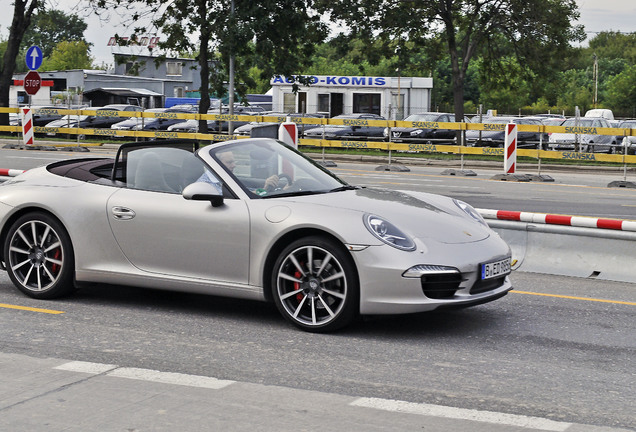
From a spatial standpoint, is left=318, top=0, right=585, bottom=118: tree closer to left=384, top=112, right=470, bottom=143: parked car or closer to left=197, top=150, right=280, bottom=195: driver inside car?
left=384, top=112, right=470, bottom=143: parked car

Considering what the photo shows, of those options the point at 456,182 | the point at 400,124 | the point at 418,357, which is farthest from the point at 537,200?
the point at 418,357

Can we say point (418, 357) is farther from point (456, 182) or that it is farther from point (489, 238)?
point (456, 182)

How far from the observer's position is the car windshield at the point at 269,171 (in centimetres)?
696

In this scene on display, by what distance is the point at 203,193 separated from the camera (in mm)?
6781

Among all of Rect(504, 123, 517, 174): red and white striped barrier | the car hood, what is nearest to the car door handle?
the car hood

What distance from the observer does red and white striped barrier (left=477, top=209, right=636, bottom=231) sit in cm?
916

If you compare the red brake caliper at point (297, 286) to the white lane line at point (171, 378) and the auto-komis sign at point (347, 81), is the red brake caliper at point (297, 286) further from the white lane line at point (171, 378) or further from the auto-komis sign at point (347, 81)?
the auto-komis sign at point (347, 81)

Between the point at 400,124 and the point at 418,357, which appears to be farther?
the point at 400,124

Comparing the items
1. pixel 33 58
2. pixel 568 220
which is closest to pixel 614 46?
pixel 33 58

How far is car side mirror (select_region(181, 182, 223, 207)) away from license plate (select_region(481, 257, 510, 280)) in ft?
6.15

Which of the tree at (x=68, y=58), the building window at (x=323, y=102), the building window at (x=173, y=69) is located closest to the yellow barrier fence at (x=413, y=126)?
the building window at (x=323, y=102)

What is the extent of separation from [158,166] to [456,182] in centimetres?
1664

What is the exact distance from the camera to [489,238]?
6.88m

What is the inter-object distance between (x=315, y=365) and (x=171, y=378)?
0.85 meters
